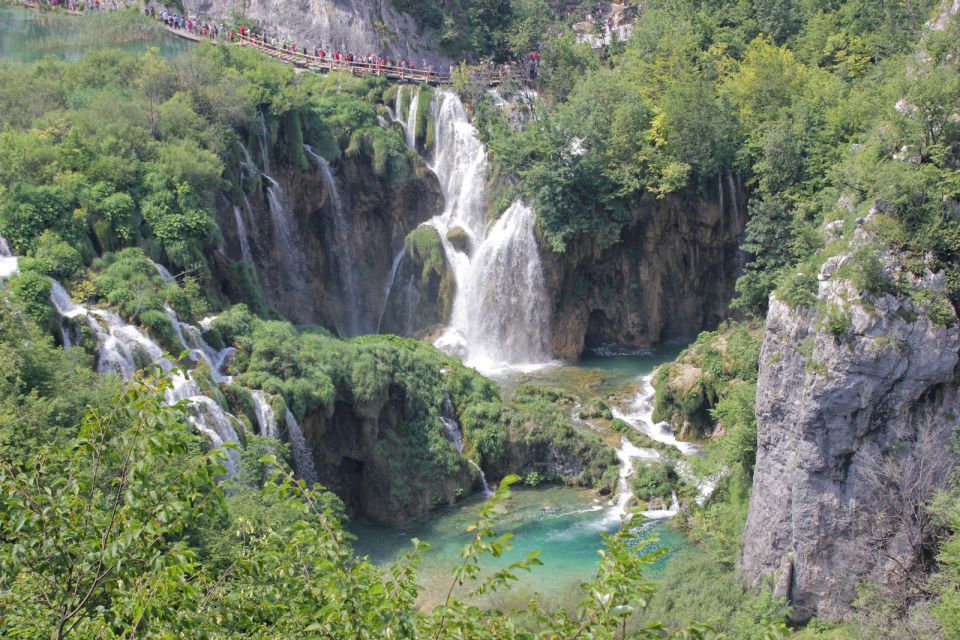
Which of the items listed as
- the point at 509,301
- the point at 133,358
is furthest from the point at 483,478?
the point at 509,301

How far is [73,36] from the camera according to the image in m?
36.8

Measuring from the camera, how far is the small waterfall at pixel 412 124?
38.4m

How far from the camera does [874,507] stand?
54.7 feet

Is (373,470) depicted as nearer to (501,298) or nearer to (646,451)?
(646,451)

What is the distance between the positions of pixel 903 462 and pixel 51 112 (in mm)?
24432

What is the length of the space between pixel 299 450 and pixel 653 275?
18613 millimetres

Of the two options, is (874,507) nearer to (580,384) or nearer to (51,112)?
(580,384)

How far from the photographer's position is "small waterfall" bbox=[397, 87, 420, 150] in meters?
38.4

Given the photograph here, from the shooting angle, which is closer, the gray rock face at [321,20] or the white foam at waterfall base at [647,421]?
the white foam at waterfall base at [647,421]

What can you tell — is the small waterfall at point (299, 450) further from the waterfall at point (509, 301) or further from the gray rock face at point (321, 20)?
the gray rock face at point (321, 20)

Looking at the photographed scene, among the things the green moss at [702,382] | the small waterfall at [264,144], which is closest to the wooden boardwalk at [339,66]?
the small waterfall at [264,144]

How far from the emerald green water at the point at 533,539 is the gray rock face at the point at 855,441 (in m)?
2.90

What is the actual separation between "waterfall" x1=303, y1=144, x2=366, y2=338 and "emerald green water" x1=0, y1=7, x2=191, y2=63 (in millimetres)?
9416

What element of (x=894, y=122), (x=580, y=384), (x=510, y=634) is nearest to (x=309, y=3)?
(x=580, y=384)
